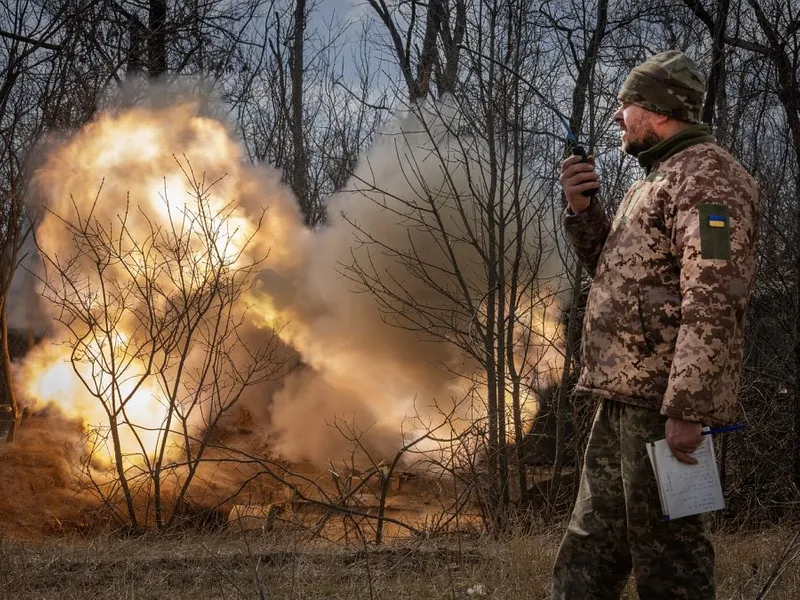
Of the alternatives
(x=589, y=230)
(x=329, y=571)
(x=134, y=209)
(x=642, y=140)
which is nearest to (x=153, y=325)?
(x=134, y=209)

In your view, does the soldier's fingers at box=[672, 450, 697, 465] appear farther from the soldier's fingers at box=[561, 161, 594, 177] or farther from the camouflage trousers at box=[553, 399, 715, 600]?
the soldier's fingers at box=[561, 161, 594, 177]

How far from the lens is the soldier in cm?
233

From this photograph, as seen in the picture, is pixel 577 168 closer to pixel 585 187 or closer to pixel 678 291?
pixel 585 187

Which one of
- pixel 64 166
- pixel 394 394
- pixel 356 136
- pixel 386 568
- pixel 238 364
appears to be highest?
pixel 356 136

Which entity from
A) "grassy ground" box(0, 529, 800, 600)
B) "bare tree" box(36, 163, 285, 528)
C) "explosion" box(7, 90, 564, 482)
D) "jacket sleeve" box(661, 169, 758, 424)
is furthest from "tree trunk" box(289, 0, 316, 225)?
"jacket sleeve" box(661, 169, 758, 424)

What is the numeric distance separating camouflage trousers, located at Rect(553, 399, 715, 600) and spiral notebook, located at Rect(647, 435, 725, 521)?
86 mm

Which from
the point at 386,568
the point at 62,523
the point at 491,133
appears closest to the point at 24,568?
the point at 386,568

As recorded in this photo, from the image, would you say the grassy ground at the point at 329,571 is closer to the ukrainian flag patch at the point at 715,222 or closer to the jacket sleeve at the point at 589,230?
the jacket sleeve at the point at 589,230

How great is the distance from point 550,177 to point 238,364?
7.24 metres

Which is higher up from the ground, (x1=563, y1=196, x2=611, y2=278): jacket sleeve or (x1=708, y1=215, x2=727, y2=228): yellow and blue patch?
(x1=563, y1=196, x2=611, y2=278): jacket sleeve

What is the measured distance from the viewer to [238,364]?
13500mm

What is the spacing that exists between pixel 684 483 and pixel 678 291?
615 millimetres

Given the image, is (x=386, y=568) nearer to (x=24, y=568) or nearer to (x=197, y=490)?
(x=24, y=568)

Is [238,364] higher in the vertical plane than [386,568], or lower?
higher
